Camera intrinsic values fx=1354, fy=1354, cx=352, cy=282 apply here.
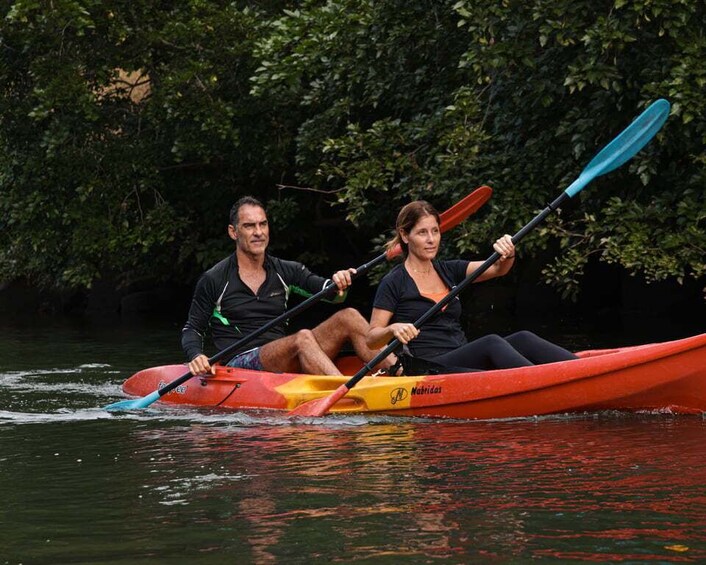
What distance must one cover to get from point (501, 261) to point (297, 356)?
1.48m

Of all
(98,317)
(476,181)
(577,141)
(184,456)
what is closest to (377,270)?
(476,181)

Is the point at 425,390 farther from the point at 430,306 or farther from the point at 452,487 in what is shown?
the point at 452,487

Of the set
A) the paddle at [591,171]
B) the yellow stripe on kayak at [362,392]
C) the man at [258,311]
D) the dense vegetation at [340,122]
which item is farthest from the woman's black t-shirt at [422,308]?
the dense vegetation at [340,122]

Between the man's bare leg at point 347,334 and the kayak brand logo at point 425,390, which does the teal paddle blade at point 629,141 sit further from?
the kayak brand logo at point 425,390

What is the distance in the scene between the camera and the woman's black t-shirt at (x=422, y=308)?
737cm

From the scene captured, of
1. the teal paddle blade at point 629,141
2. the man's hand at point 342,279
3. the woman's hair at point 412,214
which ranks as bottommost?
the man's hand at point 342,279

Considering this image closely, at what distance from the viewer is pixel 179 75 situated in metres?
14.5

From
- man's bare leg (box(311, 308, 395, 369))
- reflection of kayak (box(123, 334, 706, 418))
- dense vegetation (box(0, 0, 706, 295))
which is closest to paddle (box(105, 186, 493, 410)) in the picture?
man's bare leg (box(311, 308, 395, 369))

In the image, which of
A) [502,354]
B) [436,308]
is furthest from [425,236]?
[502,354]

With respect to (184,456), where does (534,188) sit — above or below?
above

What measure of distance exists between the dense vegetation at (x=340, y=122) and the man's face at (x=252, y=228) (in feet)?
9.61

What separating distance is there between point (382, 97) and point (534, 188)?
2.67 metres

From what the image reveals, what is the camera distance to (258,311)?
8.27 meters

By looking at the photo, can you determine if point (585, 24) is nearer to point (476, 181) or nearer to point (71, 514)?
point (476, 181)
